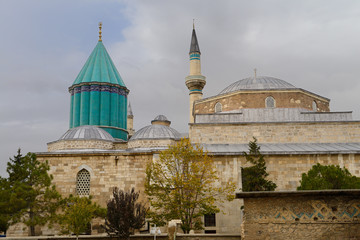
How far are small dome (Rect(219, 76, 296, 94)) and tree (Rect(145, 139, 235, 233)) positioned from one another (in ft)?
21.4

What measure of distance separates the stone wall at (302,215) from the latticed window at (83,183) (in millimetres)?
10259

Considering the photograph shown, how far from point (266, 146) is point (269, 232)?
9.60 m

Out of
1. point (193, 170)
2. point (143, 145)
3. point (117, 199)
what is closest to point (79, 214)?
point (117, 199)

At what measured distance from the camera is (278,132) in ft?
50.7

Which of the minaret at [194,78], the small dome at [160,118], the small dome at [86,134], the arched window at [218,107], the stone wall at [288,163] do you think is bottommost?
the stone wall at [288,163]

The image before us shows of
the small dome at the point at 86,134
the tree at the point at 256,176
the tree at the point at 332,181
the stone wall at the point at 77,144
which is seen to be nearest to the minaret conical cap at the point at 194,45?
the small dome at the point at 86,134

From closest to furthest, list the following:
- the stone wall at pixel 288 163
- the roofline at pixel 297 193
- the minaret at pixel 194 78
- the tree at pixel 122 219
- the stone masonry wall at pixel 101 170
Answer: the roofline at pixel 297 193
the tree at pixel 122 219
the stone wall at pixel 288 163
the stone masonry wall at pixel 101 170
the minaret at pixel 194 78

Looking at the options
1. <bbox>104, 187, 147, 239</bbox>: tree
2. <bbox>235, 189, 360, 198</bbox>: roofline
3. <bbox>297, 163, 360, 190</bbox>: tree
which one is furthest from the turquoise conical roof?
<bbox>235, 189, 360, 198</bbox>: roofline

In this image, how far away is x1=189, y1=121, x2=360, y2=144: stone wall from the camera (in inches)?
605

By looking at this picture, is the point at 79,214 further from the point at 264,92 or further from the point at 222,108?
the point at 264,92

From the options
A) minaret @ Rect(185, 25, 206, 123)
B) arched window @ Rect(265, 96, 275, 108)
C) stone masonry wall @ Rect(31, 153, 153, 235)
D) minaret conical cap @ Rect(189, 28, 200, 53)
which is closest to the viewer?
stone masonry wall @ Rect(31, 153, 153, 235)

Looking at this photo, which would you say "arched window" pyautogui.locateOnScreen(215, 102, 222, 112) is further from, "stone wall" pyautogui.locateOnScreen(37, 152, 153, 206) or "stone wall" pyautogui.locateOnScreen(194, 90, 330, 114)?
"stone wall" pyautogui.locateOnScreen(37, 152, 153, 206)

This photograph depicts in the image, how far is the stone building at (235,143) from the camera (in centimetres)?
1348

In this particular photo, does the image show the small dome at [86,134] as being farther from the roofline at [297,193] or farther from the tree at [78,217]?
the roofline at [297,193]
